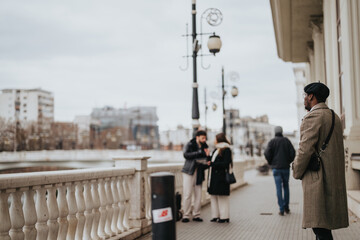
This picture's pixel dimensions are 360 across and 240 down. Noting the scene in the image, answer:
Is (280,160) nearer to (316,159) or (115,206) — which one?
(115,206)

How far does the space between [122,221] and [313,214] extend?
12.6ft

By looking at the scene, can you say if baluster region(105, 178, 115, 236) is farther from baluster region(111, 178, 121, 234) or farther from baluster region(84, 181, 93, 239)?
baluster region(84, 181, 93, 239)

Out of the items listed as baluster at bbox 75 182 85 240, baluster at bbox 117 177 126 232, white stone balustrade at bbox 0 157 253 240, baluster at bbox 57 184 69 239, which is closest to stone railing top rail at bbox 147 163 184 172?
white stone balustrade at bbox 0 157 253 240

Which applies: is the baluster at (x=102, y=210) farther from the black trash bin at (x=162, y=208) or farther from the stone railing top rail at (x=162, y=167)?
the black trash bin at (x=162, y=208)

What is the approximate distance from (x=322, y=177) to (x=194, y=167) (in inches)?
222

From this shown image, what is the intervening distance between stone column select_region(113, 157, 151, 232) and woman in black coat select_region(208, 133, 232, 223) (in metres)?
2.03

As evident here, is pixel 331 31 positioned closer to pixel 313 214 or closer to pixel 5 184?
pixel 313 214

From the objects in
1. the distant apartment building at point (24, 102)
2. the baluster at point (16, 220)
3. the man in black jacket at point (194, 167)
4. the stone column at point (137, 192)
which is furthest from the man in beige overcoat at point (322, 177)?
the distant apartment building at point (24, 102)

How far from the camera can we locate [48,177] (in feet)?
17.0

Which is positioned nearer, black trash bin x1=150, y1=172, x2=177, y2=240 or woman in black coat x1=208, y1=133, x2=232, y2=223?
black trash bin x1=150, y1=172, x2=177, y2=240

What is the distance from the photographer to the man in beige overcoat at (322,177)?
4.54m

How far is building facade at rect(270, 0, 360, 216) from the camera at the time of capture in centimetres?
1090

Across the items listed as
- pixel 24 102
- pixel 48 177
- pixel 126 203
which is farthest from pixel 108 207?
pixel 24 102

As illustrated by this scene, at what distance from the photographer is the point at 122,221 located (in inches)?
298
